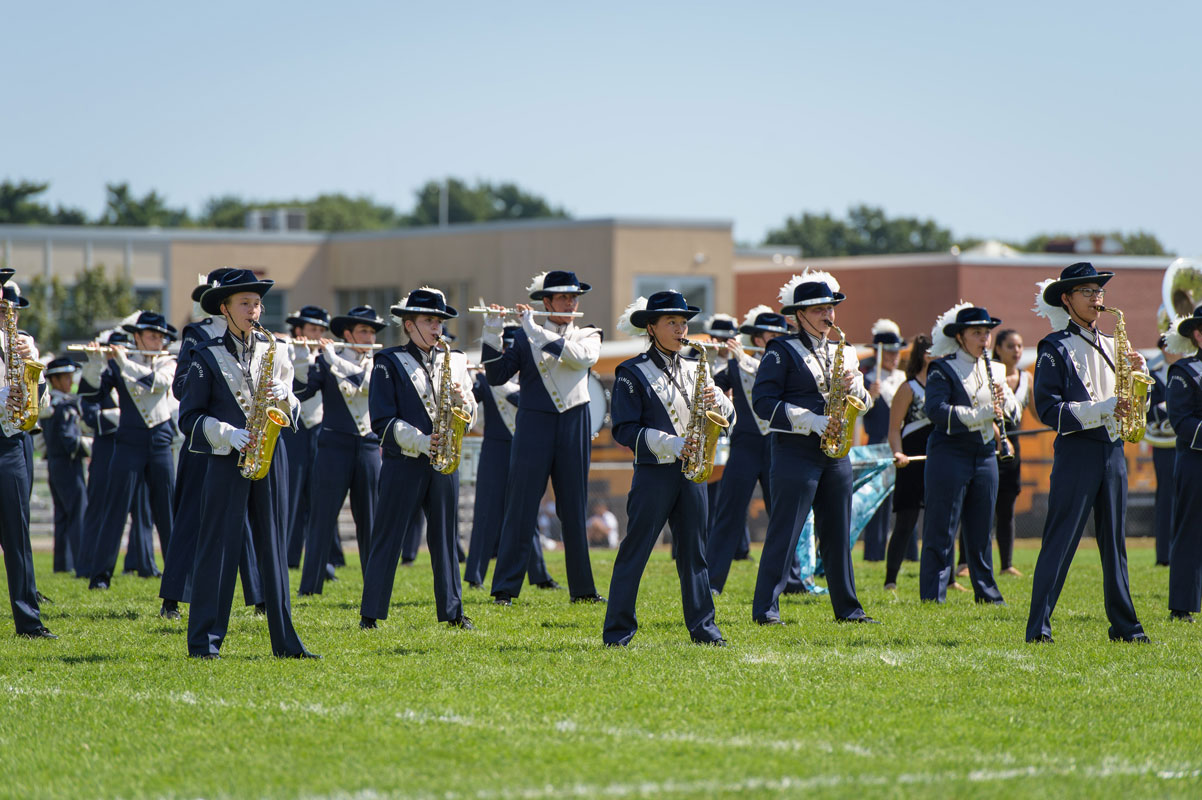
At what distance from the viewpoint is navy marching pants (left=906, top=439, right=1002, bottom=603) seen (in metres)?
11.3

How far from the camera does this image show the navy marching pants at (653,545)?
898cm

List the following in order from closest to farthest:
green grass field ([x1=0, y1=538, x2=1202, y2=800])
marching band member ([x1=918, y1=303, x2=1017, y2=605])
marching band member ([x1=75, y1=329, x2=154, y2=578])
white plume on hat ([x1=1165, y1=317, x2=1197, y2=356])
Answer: green grass field ([x1=0, y1=538, x2=1202, y2=800]) → white plume on hat ([x1=1165, y1=317, x2=1197, y2=356]) → marching band member ([x1=918, y1=303, x2=1017, y2=605]) → marching band member ([x1=75, y1=329, x2=154, y2=578])

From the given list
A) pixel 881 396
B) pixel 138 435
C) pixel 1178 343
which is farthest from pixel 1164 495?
pixel 138 435

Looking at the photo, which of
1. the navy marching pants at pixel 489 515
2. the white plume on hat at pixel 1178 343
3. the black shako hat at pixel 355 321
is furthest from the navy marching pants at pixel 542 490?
the white plume on hat at pixel 1178 343

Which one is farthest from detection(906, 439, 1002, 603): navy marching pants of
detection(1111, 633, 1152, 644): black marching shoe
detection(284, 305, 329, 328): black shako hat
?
detection(284, 305, 329, 328): black shako hat

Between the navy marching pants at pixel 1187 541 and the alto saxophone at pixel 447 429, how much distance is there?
4.81m

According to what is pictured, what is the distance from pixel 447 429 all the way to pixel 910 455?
477 cm

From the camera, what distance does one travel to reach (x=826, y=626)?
10023mm

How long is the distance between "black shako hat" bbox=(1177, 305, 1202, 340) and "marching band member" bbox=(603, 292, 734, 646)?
11.7 ft

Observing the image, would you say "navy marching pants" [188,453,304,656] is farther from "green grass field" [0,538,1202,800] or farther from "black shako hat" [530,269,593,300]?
"black shako hat" [530,269,593,300]

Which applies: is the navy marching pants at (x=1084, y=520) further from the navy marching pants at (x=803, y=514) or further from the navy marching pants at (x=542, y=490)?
the navy marching pants at (x=542, y=490)

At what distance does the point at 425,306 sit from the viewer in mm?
10086

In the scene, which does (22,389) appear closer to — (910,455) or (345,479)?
(345,479)

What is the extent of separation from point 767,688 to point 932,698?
30.7 inches
